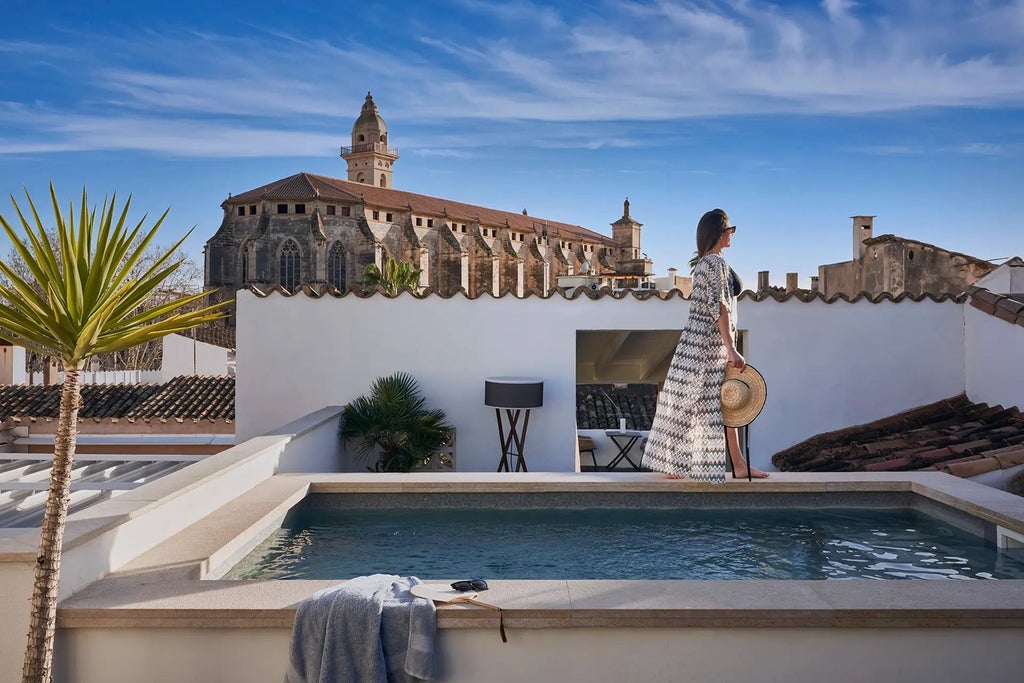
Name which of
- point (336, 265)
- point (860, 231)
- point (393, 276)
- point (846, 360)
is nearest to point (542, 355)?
point (846, 360)

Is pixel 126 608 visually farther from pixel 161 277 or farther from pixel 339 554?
pixel 339 554

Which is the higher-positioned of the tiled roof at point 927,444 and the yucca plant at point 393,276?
the yucca plant at point 393,276

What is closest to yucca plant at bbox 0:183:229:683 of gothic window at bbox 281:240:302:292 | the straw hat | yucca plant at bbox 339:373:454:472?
the straw hat

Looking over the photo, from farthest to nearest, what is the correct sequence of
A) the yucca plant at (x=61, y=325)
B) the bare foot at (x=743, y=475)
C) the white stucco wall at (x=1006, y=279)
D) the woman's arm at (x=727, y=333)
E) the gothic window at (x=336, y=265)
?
the gothic window at (x=336, y=265)
the white stucco wall at (x=1006, y=279)
the bare foot at (x=743, y=475)
the woman's arm at (x=727, y=333)
the yucca plant at (x=61, y=325)

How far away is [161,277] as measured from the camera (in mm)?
2559

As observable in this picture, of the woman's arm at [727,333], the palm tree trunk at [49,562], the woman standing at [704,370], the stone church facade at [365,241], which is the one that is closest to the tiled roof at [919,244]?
the woman standing at [704,370]

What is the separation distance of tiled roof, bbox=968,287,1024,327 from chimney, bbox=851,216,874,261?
313 inches

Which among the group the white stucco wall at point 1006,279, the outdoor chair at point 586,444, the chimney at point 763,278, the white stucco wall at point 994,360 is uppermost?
A: the chimney at point 763,278

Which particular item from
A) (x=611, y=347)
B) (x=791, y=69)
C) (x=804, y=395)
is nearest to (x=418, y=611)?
(x=804, y=395)

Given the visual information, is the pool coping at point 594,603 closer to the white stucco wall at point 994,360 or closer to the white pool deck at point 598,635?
the white pool deck at point 598,635

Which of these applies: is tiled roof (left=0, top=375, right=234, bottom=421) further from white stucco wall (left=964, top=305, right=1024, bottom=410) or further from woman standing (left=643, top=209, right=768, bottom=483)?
white stucco wall (left=964, top=305, right=1024, bottom=410)

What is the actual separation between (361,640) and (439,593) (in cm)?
33

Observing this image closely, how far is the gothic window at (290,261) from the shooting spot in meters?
48.6

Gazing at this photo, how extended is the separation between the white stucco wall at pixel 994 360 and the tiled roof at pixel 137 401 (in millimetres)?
10225
